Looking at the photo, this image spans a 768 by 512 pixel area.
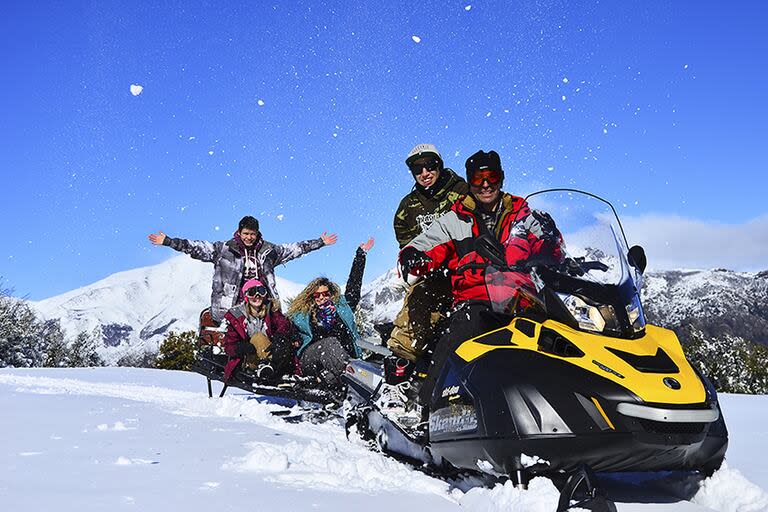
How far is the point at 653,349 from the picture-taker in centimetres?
281

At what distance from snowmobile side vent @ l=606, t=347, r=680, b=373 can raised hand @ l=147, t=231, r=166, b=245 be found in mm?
7665

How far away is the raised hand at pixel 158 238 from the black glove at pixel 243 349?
282 cm

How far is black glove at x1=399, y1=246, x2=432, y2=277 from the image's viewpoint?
3.65m

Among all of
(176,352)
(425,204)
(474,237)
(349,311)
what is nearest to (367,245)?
(349,311)

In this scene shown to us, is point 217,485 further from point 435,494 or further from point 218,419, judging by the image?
point 218,419

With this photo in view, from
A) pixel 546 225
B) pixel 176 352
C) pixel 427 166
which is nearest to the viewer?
pixel 546 225

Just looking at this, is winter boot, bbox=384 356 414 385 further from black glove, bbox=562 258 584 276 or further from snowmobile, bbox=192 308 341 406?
snowmobile, bbox=192 308 341 406

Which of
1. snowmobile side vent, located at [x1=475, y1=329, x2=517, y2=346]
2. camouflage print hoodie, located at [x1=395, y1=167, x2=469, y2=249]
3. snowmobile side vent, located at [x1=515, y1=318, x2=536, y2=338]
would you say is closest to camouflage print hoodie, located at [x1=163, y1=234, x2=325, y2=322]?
camouflage print hoodie, located at [x1=395, y1=167, x2=469, y2=249]

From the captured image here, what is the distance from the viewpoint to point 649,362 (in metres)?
2.70

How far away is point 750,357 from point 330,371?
160 feet

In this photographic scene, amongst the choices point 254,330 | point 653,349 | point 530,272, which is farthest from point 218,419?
point 653,349

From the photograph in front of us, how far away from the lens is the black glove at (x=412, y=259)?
144 inches

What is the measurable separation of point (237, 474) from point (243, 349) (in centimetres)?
391

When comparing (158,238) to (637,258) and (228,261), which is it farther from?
(637,258)
